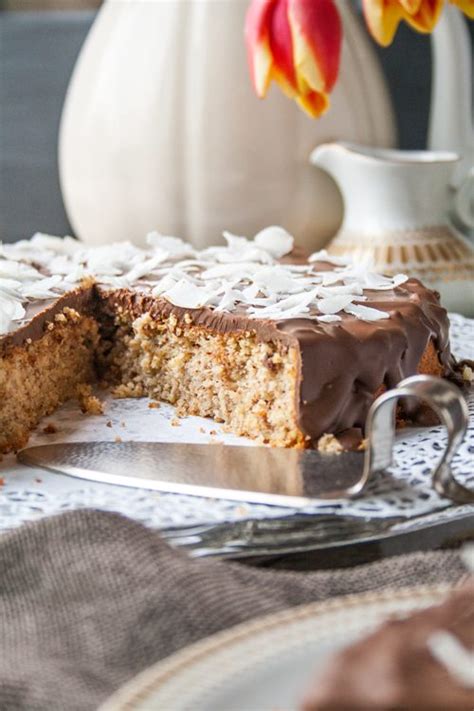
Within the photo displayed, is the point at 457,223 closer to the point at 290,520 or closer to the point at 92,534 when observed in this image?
the point at 290,520

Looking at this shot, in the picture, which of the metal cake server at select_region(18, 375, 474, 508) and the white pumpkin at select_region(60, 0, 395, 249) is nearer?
the metal cake server at select_region(18, 375, 474, 508)

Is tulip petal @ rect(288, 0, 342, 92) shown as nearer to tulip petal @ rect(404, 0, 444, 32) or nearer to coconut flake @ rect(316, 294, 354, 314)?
tulip petal @ rect(404, 0, 444, 32)

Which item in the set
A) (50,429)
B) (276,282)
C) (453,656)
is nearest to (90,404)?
(50,429)

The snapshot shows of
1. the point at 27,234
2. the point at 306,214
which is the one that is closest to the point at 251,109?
the point at 306,214

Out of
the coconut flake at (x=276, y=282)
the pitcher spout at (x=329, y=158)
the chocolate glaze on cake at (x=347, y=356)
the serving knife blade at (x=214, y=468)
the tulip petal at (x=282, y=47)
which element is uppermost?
the tulip petal at (x=282, y=47)

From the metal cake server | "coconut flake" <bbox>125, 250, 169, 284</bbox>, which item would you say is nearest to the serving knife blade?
the metal cake server

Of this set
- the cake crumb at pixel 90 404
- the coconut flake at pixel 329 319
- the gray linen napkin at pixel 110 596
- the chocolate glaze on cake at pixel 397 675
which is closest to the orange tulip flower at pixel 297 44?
the coconut flake at pixel 329 319

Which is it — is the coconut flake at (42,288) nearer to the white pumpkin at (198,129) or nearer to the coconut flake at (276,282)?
the coconut flake at (276,282)
